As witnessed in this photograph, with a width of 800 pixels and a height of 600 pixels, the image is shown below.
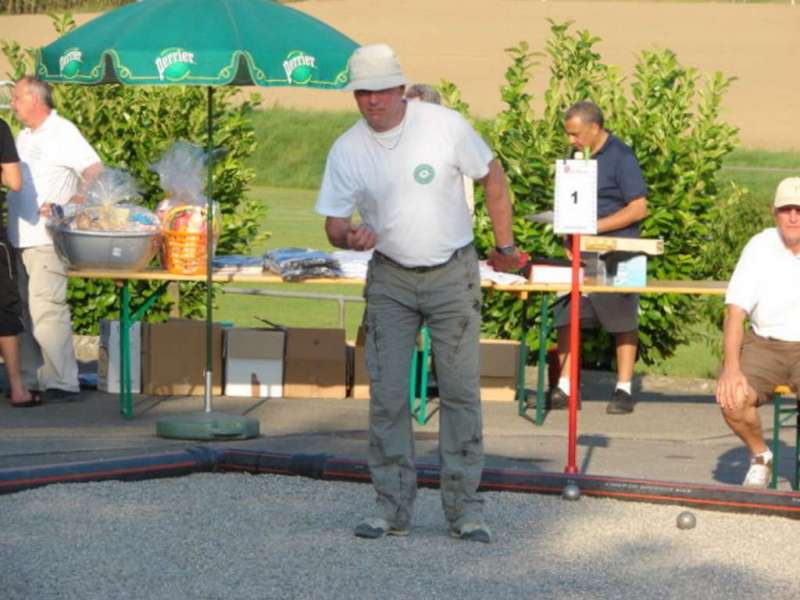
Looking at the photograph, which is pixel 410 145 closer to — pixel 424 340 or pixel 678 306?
pixel 424 340

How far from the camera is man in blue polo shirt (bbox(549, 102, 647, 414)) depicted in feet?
38.5

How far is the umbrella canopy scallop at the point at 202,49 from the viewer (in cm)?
995

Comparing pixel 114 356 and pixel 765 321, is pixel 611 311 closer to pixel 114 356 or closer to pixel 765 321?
pixel 765 321

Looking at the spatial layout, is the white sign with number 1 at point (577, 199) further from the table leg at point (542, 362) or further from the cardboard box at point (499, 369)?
the cardboard box at point (499, 369)

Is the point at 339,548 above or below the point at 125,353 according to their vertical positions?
below

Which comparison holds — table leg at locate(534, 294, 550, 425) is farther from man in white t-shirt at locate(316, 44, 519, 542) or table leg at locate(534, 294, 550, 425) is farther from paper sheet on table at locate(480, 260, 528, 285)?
man in white t-shirt at locate(316, 44, 519, 542)

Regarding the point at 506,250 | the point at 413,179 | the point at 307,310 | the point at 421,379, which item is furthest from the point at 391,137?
the point at 307,310

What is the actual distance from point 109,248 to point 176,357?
57.4 inches

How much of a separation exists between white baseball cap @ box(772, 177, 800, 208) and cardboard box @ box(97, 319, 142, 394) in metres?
4.94

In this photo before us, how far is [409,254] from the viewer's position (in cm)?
740

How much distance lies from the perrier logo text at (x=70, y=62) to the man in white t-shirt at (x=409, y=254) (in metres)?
3.22

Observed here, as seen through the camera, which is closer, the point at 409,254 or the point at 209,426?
the point at 409,254

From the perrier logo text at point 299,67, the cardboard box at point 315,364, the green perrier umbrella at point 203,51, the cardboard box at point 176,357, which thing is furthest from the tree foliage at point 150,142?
the perrier logo text at point 299,67

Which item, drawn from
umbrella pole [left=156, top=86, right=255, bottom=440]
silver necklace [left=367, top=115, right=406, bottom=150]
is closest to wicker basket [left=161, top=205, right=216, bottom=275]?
umbrella pole [left=156, top=86, right=255, bottom=440]
